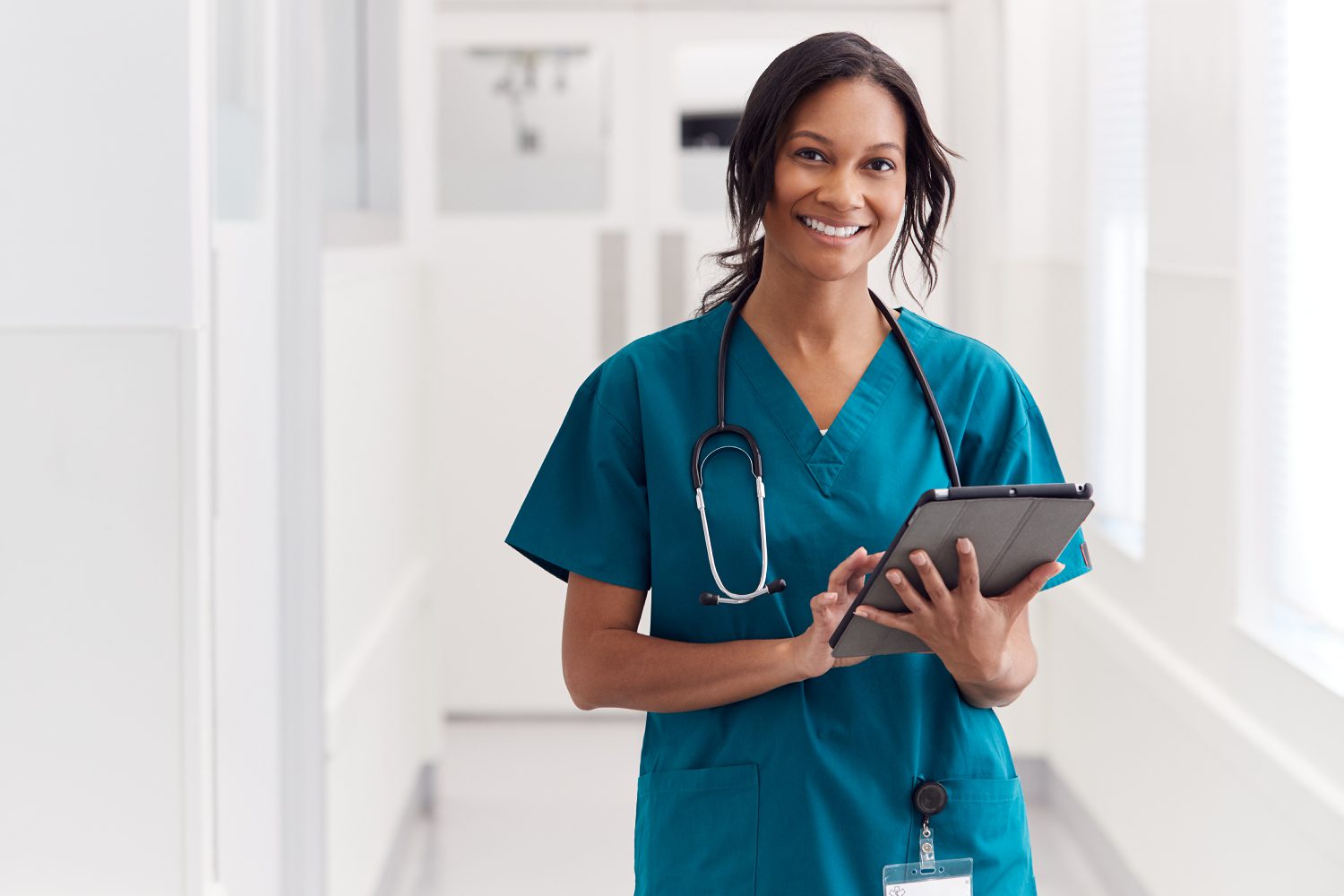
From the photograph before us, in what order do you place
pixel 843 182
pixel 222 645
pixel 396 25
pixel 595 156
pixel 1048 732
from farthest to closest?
1. pixel 595 156
2. pixel 1048 732
3. pixel 396 25
4. pixel 222 645
5. pixel 843 182

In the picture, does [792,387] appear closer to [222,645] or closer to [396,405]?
[222,645]

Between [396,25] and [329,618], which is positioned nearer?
[329,618]

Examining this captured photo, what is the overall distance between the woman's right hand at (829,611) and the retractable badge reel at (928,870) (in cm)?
17

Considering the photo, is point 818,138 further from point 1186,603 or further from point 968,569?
point 1186,603

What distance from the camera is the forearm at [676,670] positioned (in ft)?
3.75

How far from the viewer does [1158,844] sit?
8.49 ft

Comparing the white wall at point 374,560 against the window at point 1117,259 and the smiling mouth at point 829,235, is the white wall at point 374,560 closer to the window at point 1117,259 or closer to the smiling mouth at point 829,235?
the smiling mouth at point 829,235

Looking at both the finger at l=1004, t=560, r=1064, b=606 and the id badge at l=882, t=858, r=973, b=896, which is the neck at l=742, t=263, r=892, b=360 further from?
the id badge at l=882, t=858, r=973, b=896

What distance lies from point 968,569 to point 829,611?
107 millimetres

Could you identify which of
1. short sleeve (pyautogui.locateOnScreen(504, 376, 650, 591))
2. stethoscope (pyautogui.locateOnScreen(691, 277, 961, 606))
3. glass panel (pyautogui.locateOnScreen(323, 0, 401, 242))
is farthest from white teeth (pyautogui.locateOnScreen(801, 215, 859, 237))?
glass panel (pyautogui.locateOnScreen(323, 0, 401, 242))

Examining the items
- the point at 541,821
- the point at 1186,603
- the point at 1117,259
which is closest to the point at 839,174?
the point at 1186,603

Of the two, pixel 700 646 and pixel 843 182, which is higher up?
pixel 843 182

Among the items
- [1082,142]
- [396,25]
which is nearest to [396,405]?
[396,25]

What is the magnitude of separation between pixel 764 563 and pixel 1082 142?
7.80ft
